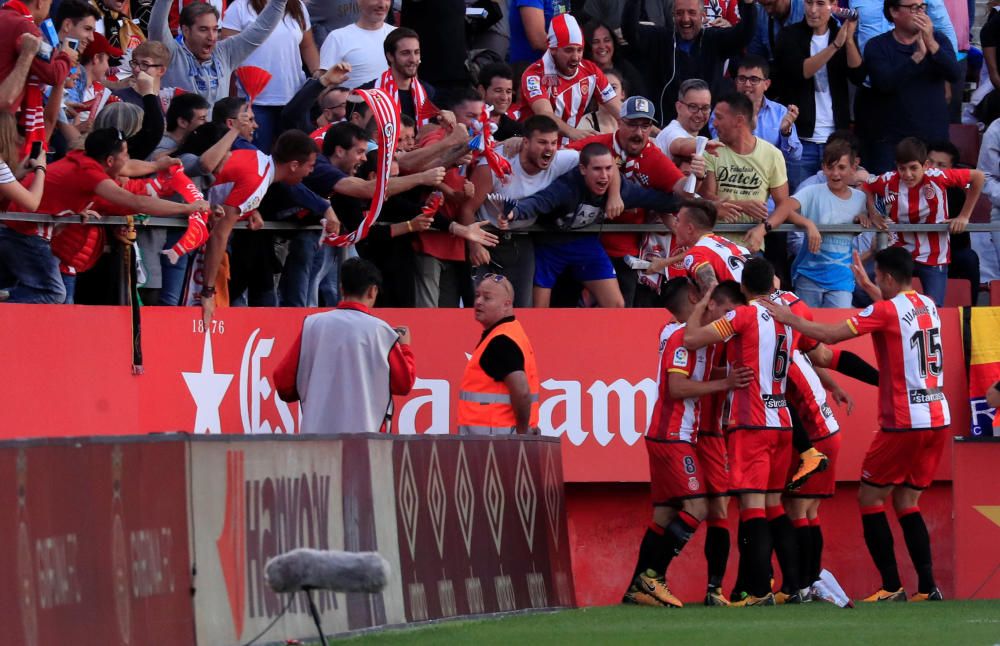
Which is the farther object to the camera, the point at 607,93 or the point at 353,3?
the point at 353,3

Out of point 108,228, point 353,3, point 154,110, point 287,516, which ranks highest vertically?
point 353,3

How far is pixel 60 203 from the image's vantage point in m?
10.7

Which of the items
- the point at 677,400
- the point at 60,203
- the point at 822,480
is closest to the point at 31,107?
the point at 60,203

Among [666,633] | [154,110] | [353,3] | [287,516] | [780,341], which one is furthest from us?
[353,3]

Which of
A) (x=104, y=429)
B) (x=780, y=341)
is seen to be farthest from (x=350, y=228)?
(x=780, y=341)

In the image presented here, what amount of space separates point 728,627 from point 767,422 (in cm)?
239

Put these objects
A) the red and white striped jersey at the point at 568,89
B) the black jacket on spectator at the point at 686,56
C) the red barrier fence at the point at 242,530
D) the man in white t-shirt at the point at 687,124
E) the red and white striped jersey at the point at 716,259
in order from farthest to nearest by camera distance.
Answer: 1. the black jacket on spectator at the point at 686,56
2. the red and white striped jersey at the point at 568,89
3. the man in white t-shirt at the point at 687,124
4. the red and white striped jersey at the point at 716,259
5. the red barrier fence at the point at 242,530

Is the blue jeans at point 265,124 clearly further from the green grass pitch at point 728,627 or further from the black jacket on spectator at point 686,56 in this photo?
the green grass pitch at point 728,627

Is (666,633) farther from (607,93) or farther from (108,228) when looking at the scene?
(607,93)

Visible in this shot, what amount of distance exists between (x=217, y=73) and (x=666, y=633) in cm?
728

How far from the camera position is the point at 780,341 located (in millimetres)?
10867

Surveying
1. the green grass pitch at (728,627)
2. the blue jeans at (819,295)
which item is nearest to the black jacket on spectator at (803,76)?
the blue jeans at (819,295)

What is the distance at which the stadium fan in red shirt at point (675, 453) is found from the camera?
35.2 feet

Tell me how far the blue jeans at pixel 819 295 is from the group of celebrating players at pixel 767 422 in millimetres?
1658
